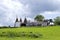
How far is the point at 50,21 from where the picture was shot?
497ft

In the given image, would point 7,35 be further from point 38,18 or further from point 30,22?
point 38,18

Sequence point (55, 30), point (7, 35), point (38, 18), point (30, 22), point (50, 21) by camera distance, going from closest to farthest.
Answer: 1. point (7, 35)
2. point (55, 30)
3. point (30, 22)
4. point (50, 21)
5. point (38, 18)

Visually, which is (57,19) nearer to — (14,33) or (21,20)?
(21,20)

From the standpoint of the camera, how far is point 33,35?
54.9 m

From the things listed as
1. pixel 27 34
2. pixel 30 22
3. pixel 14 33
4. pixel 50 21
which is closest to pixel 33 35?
pixel 27 34

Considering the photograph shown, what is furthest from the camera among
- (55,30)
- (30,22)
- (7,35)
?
(30,22)

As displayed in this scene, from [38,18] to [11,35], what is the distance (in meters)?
107

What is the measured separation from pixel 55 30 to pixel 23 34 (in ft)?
43.7

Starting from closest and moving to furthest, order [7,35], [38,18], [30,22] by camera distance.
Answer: [7,35]
[30,22]
[38,18]

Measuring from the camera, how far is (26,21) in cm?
14312

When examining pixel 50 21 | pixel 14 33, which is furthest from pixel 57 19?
pixel 14 33

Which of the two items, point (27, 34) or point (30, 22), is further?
point (30, 22)

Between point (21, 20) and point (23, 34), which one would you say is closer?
point (23, 34)

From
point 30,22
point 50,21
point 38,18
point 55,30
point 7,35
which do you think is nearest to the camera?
point 7,35
